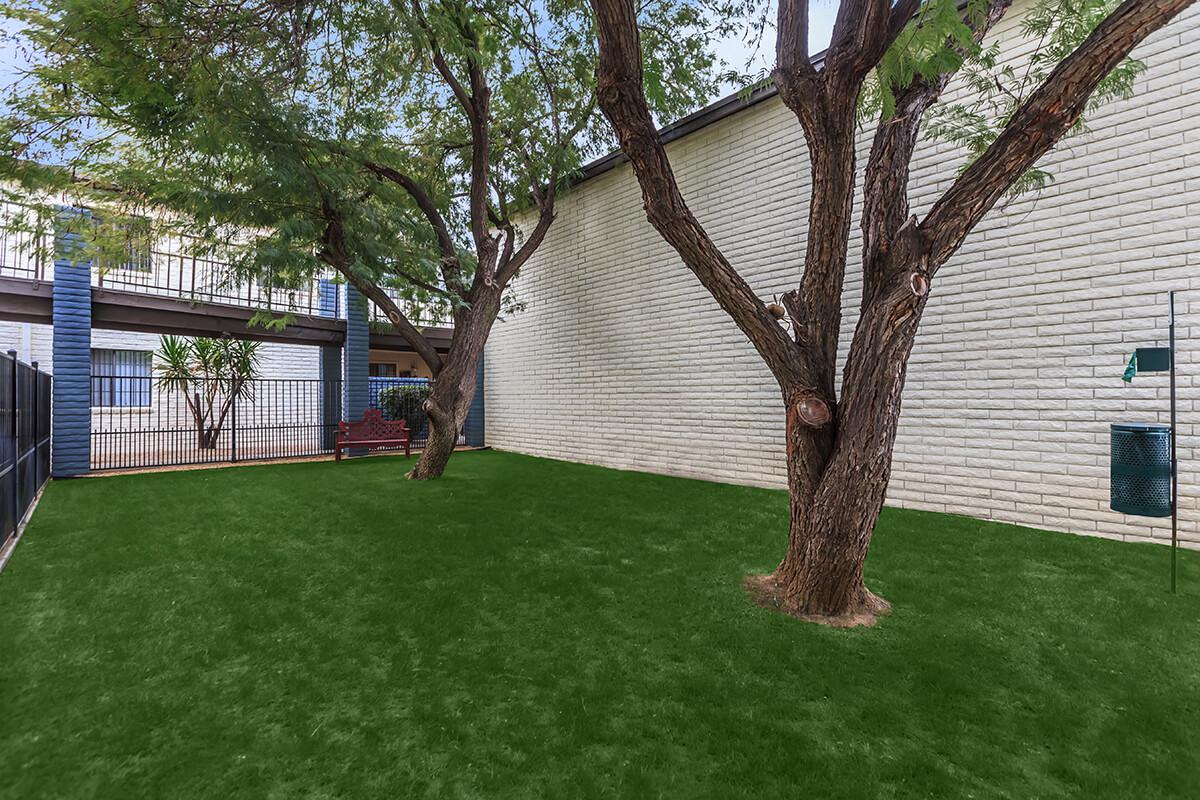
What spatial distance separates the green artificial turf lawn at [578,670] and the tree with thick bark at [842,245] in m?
0.53

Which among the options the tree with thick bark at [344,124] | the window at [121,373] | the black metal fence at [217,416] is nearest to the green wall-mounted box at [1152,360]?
the tree with thick bark at [344,124]

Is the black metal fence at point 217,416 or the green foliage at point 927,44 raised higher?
the green foliage at point 927,44

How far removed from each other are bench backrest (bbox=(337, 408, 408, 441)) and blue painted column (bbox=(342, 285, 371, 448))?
0.51 m

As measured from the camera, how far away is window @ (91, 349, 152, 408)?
41.1ft

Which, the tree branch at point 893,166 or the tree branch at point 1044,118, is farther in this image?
the tree branch at point 893,166

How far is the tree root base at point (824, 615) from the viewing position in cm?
288

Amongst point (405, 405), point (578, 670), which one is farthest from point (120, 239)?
point (578, 670)

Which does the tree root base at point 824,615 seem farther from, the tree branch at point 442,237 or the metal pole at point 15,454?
the metal pole at point 15,454

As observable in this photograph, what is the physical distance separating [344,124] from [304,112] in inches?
35.7

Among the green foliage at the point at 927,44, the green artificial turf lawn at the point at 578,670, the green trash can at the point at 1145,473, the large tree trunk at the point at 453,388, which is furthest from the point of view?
the large tree trunk at the point at 453,388

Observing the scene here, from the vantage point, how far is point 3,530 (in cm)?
399

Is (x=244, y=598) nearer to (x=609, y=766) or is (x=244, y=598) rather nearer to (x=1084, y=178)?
(x=609, y=766)

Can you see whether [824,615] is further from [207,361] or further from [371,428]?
[207,361]

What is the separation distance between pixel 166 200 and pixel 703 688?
693 cm
